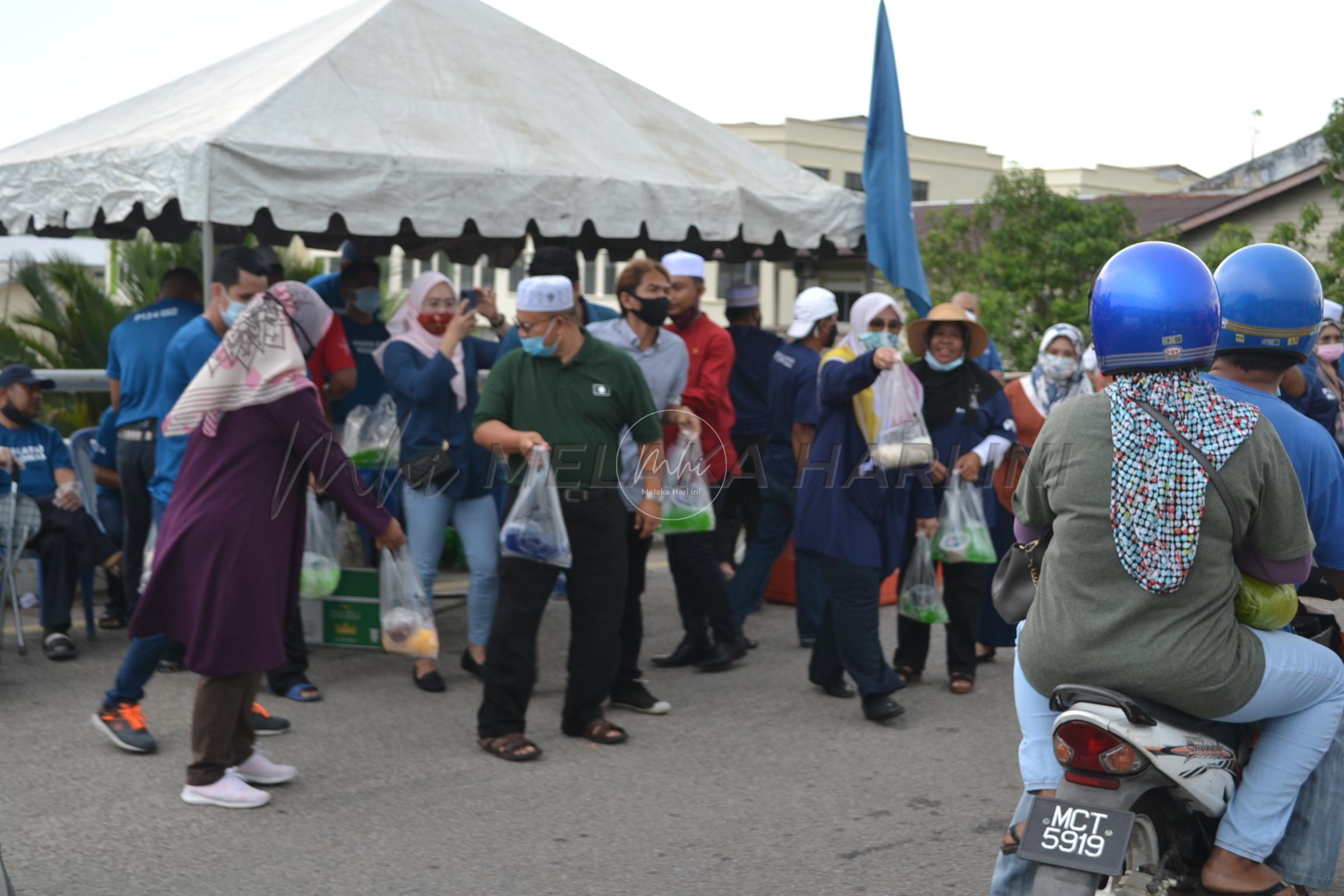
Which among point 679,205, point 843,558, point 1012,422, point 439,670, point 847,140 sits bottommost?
point 439,670

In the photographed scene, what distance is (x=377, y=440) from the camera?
Answer: 7.20m

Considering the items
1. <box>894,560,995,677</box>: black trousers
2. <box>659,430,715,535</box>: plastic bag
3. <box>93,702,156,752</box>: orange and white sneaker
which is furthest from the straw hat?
<box>93,702,156,752</box>: orange and white sneaker

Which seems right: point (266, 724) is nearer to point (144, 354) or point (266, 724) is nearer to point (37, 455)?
point (144, 354)

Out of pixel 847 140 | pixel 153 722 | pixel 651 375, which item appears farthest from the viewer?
pixel 847 140

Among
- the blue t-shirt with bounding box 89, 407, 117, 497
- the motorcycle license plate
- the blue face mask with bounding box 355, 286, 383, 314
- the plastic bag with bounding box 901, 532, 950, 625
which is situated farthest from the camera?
the blue face mask with bounding box 355, 286, 383, 314

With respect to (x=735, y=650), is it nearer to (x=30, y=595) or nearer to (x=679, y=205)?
(x=679, y=205)

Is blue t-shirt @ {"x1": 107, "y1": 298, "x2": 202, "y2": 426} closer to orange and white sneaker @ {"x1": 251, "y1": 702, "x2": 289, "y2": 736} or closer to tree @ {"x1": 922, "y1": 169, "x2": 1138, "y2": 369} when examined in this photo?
orange and white sneaker @ {"x1": 251, "y1": 702, "x2": 289, "y2": 736}

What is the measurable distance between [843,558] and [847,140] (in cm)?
5299

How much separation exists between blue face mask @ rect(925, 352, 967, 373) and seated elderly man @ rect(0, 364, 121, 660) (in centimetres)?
455

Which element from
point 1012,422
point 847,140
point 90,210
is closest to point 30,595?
point 90,210

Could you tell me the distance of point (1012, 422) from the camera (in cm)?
686

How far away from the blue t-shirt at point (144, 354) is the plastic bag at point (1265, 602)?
18.2ft

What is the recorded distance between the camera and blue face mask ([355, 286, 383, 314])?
7.98 m

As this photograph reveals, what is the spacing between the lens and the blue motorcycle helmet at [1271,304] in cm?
334
